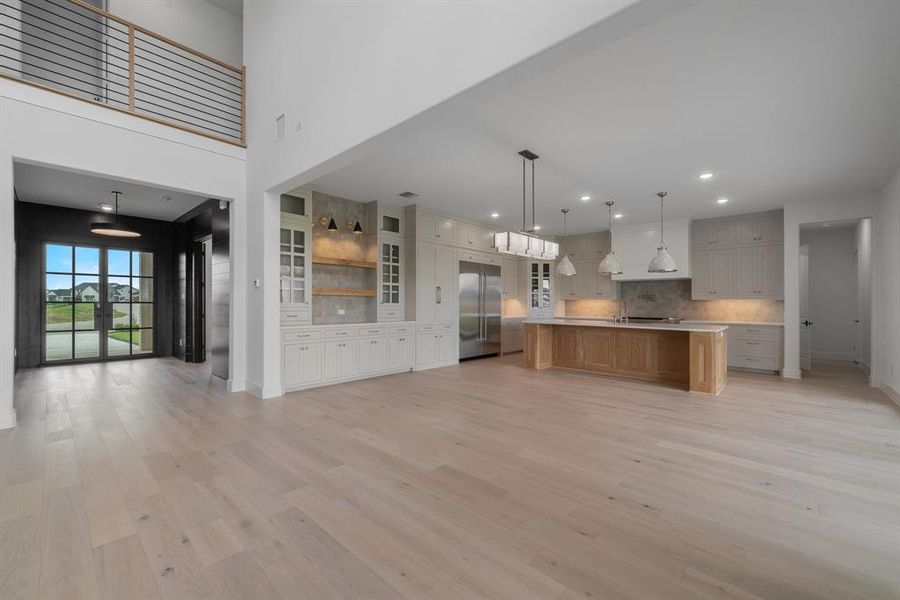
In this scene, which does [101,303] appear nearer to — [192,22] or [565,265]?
[192,22]

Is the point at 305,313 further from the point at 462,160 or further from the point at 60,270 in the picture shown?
the point at 60,270

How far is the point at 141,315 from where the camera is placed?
7945 millimetres

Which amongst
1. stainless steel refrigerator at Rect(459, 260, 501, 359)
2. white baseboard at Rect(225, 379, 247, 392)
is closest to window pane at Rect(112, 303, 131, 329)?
white baseboard at Rect(225, 379, 247, 392)

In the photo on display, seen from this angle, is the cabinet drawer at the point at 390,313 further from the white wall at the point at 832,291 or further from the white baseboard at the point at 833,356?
the white baseboard at the point at 833,356

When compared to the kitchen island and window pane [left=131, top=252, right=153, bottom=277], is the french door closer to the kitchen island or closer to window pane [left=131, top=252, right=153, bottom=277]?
window pane [left=131, top=252, right=153, bottom=277]

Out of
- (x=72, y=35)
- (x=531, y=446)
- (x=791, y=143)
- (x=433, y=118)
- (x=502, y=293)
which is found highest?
(x=72, y=35)

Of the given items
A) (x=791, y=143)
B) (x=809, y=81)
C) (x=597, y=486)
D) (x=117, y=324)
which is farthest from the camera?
(x=117, y=324)

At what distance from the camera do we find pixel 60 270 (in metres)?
7.04

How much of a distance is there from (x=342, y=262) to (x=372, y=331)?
121cm

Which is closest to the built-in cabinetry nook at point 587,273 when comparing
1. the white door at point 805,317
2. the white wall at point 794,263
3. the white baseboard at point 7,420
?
the white wall at point 794,263

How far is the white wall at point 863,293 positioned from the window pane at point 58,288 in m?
14.1

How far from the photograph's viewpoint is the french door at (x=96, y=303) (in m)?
6.96

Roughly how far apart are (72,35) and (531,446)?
312 inches

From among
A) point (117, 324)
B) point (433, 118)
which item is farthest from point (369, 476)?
point (117, 324)
